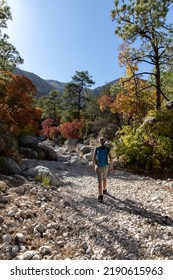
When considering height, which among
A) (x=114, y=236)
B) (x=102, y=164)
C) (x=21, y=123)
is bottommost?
(x=114, y=236)

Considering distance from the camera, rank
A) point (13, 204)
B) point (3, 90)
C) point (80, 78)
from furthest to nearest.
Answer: point (80, 78) < point (3, 90) < point (13, 204)

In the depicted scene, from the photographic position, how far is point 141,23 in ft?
55.5

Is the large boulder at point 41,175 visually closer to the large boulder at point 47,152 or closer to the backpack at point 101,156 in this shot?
the backpack at point 101,156

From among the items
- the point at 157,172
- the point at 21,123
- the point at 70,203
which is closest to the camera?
the point at 70,203

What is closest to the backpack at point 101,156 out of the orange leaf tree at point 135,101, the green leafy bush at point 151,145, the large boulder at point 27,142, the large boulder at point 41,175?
the large boulder at point 41,175

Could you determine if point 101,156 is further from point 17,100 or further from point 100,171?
point 17,100

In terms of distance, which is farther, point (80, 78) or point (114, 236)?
point (80, 78)

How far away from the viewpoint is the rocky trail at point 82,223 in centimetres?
559

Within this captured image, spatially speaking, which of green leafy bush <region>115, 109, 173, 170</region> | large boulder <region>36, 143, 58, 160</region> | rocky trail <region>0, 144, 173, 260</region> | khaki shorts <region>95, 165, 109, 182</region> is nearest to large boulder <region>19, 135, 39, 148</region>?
large boulder <region>36, 143, 58, 160</region>

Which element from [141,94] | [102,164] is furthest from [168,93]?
[102,164]

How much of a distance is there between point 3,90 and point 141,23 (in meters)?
10.4

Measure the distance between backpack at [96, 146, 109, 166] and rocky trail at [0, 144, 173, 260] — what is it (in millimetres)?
1382

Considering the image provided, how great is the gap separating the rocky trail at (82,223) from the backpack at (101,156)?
138 cm

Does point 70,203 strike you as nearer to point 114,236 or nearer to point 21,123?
point 114,236
